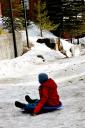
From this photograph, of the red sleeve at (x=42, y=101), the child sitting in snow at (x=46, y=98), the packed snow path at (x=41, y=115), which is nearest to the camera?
the packed snow path at (x=41, y=115)

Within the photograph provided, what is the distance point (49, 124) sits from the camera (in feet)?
31.2

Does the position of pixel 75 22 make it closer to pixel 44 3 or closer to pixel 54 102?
pixel 44 3

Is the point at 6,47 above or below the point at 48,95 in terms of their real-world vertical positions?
below

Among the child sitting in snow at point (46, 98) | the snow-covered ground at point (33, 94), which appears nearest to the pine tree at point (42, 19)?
the snow-covered ground at point (33, 94)

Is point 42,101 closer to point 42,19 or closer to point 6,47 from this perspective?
point 6,47

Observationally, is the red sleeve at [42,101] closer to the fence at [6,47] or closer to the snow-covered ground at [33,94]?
the snow-covered ground at [33,94]

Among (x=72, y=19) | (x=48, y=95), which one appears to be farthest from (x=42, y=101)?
(x=72, y=19)

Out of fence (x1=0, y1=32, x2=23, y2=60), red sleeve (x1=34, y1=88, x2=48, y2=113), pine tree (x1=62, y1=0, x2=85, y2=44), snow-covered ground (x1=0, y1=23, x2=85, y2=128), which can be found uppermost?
red sleeve (x1=34, y1=88, x2=48, y2=113)

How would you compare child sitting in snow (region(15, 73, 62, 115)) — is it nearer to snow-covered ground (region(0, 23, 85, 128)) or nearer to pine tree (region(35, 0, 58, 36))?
snow-covered ground (region(0, 23, 85, 128))

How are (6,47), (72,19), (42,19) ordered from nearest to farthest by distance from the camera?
1. (6,47)
2. (42,19)
3. (72,19)

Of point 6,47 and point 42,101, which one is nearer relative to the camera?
point 42,101

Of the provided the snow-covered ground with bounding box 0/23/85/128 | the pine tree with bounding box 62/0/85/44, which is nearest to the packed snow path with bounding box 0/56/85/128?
the snow-covered ground with bounding box 0/23/85/128

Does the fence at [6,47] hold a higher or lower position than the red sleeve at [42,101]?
lower

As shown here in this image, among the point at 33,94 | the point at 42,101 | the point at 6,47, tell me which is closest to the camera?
the point at 42,101
